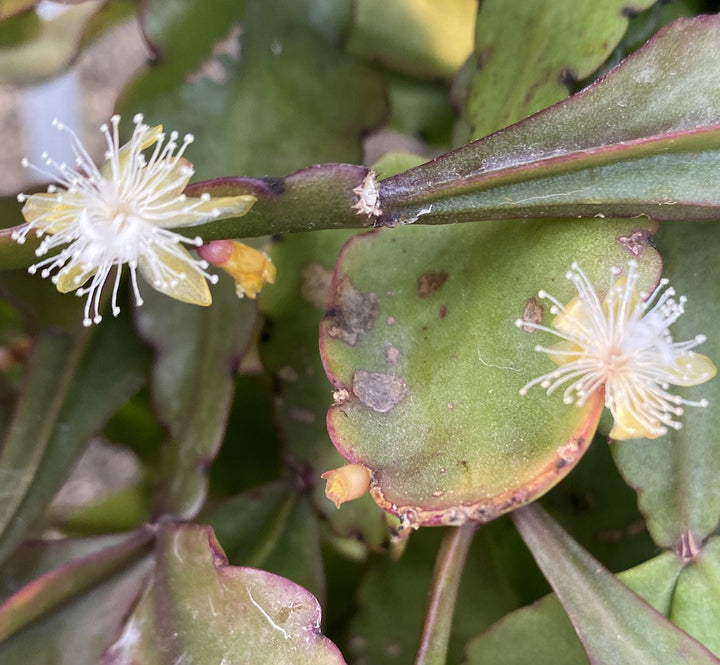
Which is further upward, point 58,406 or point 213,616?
point 58,406

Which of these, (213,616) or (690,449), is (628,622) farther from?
(213,616)

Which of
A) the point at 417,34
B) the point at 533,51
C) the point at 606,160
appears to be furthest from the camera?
the point at 417,34

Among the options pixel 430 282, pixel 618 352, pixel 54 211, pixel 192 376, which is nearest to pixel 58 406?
pixel 192 376

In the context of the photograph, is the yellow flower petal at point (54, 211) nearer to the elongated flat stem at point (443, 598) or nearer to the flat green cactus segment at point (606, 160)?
the flat green cactus segment at point (606, 160)


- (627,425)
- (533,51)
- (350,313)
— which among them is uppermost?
(533,51)

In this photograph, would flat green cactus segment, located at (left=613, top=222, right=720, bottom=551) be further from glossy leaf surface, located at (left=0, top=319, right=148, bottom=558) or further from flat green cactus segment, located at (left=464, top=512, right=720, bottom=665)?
glossy leaf surface, located at (left=0, top=319, right=148, bottom=558)

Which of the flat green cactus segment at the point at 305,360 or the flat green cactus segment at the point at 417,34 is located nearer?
the flat green cactus segment at the point at 305,360

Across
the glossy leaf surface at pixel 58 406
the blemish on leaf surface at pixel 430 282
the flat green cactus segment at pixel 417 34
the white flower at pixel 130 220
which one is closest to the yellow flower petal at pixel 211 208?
the white flower at pixel 130 220
